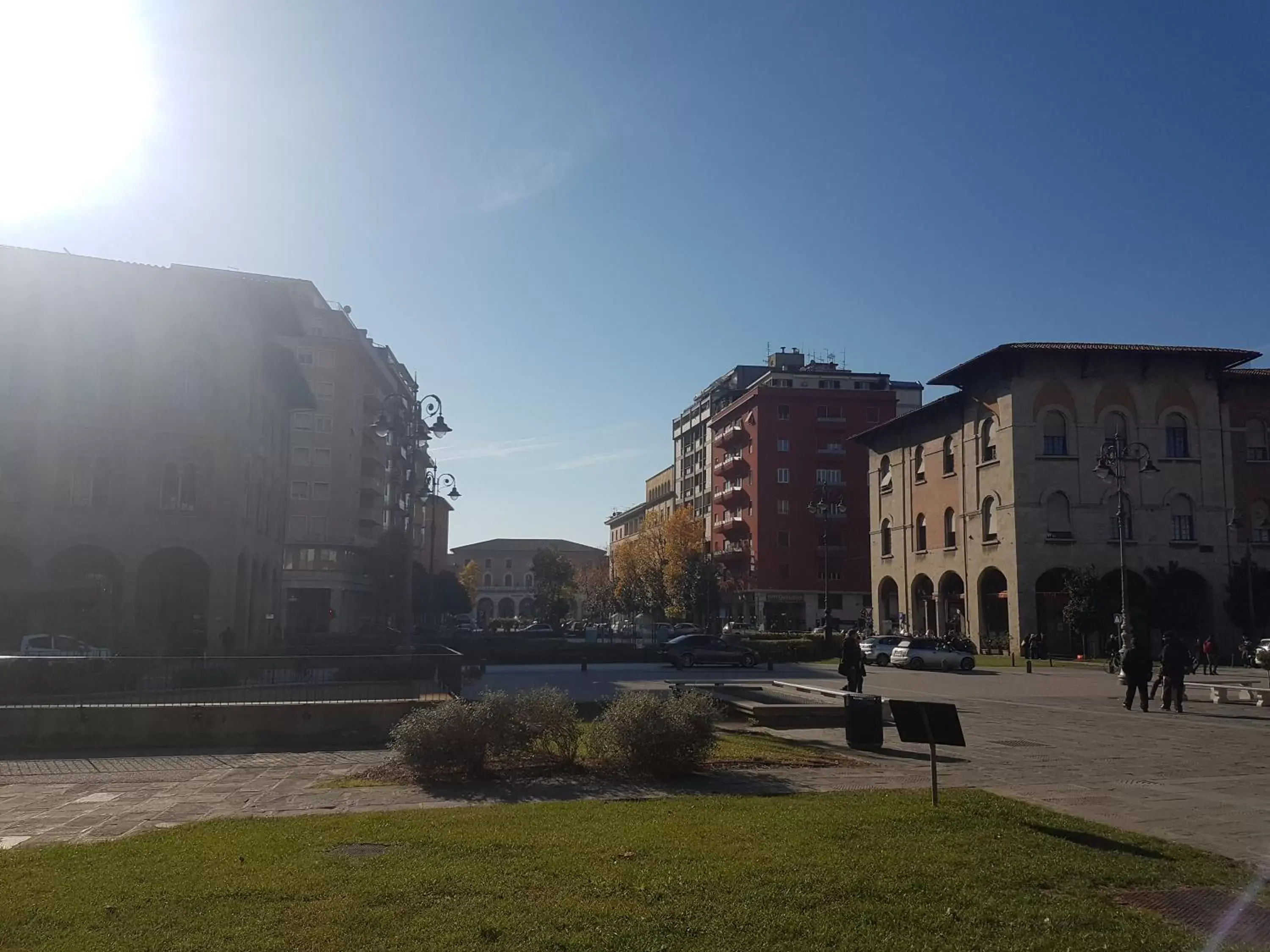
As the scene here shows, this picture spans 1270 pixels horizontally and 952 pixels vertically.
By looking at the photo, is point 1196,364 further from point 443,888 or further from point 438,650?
point 443,888

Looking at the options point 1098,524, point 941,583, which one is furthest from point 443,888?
point 941,583

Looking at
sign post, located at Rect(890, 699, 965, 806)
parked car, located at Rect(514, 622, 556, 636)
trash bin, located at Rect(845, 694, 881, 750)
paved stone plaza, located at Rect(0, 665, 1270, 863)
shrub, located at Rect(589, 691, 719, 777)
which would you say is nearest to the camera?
sign post, located at Rect(890, 699, 965, 806)

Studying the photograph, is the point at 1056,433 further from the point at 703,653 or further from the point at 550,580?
the point at 550,580

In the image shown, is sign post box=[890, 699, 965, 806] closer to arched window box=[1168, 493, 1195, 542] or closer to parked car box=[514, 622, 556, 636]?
arched window box=[1168, 493, 1195, 542]

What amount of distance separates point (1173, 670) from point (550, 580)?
89206 mm

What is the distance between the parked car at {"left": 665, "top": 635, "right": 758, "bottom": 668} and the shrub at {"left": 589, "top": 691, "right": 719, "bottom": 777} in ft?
93.1

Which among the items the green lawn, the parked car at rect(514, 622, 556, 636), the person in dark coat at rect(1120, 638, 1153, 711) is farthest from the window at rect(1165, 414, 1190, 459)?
the green lawn

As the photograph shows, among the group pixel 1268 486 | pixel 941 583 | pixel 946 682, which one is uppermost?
pixel 1268 486

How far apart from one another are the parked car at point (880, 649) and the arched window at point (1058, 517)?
10309 millimetres

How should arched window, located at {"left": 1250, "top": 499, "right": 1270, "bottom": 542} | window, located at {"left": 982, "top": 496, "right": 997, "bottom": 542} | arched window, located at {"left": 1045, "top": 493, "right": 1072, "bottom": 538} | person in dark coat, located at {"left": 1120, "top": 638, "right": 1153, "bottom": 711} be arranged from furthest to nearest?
arched window, located at {"left": 1250, "top": 499, "right": 1270, "bottom": 542} < window, located at {"left": 982, "top": 496, "right": 997, "bottom": 542} < arched window, located at {"left": 1045, "top": 493, "right": 1072, "bottom": 538} < person in dark coat, located at {"left": 1120, "top": 638, "right": 1153, "bottom": 711}

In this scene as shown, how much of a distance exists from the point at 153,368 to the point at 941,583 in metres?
43.5

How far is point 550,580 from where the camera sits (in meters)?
109

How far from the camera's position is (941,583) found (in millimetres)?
59562

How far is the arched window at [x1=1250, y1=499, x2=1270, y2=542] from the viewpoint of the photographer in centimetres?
5412
